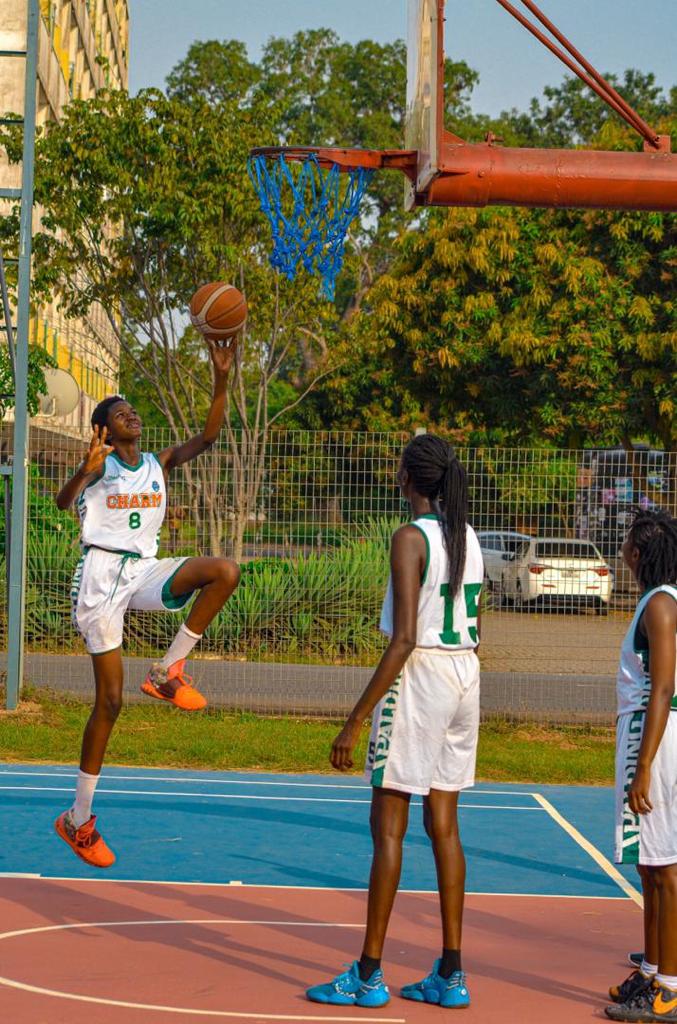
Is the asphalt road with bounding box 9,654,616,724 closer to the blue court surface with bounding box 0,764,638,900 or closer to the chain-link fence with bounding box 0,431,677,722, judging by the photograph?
the chain-link fence with bounding box 0,431,677,722

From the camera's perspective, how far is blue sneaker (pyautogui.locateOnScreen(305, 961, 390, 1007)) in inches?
234

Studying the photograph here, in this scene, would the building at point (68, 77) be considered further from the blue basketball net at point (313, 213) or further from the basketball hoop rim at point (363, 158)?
the basketball hoop rim at point (363, 158)

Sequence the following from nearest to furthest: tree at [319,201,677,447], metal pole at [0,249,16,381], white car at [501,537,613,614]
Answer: metal pole at [0,249,16,381]
white car at [501,537,613,614]
tree at [319,201,677,447]

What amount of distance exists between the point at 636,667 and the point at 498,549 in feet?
28.9

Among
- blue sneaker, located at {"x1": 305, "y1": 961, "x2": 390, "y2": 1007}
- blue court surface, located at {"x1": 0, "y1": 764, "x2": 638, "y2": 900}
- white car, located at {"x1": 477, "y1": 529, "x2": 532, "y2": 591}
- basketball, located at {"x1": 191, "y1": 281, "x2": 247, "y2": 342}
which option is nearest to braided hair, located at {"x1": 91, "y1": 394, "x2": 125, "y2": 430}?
basketball, located at {"x1": 191, "y1": 281, "x2": 247, "y2": 342}

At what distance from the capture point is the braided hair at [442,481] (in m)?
6.10

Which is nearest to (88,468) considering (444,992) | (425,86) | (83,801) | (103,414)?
(103,414)

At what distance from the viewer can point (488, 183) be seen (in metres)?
8.73

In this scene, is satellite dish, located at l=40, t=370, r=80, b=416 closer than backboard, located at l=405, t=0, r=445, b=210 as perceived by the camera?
No

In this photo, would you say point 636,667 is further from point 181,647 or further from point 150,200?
Answer: point 150,200

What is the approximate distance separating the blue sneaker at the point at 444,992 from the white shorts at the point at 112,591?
2185 mm

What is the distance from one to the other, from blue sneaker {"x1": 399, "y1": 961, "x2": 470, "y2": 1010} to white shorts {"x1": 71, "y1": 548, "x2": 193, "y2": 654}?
2.18 meters

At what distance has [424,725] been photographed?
237 inches

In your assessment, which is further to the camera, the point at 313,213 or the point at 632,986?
the point at 313,213
